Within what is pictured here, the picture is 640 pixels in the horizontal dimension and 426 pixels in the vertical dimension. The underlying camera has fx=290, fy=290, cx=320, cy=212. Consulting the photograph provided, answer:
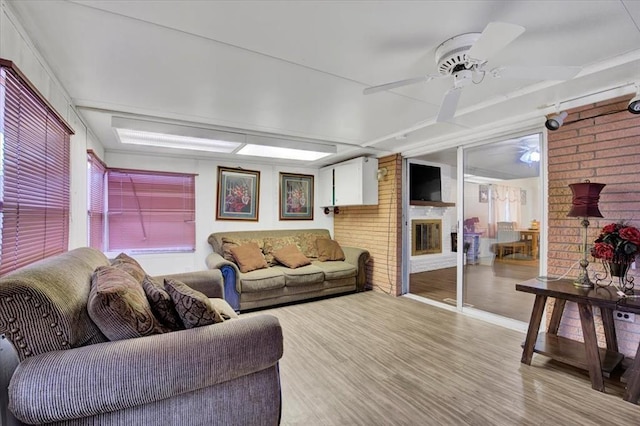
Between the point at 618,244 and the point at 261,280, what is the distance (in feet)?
11.1

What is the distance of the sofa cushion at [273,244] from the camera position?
4.46 meters

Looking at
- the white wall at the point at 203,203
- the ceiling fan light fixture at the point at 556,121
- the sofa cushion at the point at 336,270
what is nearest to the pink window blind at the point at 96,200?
the white wall at the point at 203,203

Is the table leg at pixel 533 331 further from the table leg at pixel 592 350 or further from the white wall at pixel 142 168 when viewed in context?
the white wall at pixel 142 168

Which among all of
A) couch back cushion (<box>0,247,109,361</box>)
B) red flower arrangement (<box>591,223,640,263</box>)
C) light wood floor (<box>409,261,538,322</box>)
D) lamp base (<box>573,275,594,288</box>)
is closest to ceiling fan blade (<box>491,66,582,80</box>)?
red flower arrangement (<box>591,223,640,263</box>)

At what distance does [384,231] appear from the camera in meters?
4.57

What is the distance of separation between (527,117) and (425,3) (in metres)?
2.12

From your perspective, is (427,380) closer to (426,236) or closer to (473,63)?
(473,63)

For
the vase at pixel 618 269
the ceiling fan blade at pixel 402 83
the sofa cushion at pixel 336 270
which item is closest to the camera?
the ceiling fan blade at pixel 402 83

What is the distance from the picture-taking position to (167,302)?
1603 mm

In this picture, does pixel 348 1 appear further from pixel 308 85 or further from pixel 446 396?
pixel 446 396

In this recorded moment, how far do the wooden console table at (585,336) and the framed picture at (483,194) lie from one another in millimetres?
1239

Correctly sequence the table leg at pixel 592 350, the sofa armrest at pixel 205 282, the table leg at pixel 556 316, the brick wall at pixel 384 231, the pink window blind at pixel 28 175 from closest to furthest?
the pink window blind at pixel 28 175
the table leg at pixel 592 350
the table leg at pixel 556 316
the sofa armrest at pixel 205 282
the brick wall at pixel 384 231

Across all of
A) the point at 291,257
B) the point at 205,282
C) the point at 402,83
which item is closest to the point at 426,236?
the point at 291,257

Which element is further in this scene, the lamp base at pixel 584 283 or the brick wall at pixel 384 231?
the brick wall at pixel 384 231
